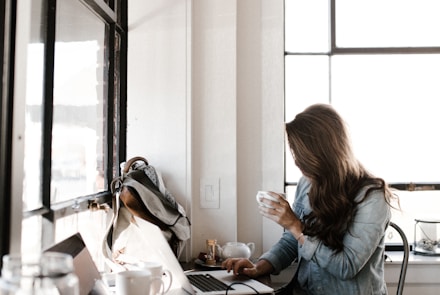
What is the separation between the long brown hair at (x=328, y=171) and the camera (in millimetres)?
1692

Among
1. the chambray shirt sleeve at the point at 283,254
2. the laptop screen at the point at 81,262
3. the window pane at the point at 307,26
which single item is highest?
the window pane at the point at 307,26

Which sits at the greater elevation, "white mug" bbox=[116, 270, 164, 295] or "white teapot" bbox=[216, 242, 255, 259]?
"white mug" bbox=[116, 270, 164, 295]

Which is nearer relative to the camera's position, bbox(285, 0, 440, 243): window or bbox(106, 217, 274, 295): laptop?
bbox(106, 217, 274, 295): laptop

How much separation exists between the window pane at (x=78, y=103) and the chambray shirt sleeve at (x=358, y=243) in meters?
0.86

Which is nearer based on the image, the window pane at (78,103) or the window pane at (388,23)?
the window pane at (78,103)

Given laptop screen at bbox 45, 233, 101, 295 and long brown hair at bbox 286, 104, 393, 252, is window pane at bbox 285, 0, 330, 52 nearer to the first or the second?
long brown hair at bbox 286, 104, 393, 252

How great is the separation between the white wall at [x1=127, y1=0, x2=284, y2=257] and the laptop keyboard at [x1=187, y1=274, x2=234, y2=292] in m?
0.48

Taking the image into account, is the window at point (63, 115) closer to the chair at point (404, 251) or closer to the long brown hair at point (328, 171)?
the long brown hair at point (328, 171)

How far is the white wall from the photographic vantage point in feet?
7.17

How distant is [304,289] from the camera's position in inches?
72.7

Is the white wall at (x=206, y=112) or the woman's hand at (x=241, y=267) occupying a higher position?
the white wall at (x=206, y=112)

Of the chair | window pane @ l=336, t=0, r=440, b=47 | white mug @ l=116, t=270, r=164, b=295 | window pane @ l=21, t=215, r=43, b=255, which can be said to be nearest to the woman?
the chair

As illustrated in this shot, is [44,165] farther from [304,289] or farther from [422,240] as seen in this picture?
[422,240]

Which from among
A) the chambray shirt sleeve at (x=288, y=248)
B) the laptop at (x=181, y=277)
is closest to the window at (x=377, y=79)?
the chambray shirt sleeve at (x=288, y=248)
